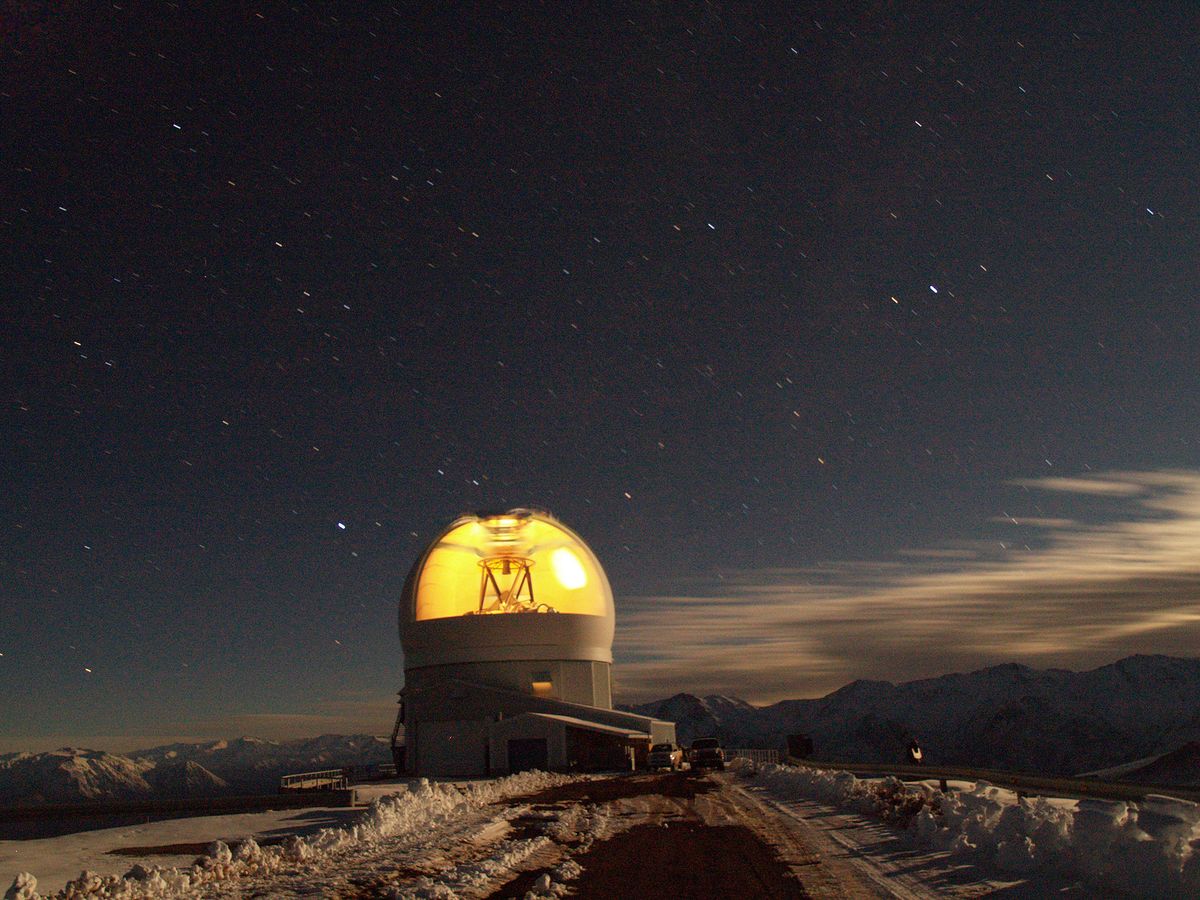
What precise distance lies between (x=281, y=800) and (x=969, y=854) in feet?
59.4

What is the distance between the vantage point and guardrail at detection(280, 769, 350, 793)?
44866mm

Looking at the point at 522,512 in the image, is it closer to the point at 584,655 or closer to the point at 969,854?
the point at 584,655

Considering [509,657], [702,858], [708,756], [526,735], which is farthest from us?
[509,657]

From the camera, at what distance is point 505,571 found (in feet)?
190

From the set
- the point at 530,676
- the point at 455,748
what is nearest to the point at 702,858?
the point at 455,748

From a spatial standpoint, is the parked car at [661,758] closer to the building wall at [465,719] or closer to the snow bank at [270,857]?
the building wall at [465,719]

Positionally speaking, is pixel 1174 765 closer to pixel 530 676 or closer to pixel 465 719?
pixel 530 676

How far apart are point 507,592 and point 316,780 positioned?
15.2 metres

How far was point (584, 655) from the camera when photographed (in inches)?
2167

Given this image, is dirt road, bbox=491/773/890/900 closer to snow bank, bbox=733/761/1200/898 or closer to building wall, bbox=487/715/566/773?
snow bank, bbox=733/761/1200/898

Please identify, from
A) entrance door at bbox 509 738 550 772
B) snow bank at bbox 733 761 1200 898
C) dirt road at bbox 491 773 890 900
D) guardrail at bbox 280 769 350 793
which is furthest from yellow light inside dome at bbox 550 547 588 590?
snow bank at bbox 733 761 1200 898

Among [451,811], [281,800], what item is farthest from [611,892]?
[281,800]

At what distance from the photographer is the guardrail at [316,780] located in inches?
1766

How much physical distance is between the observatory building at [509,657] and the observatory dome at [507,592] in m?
0.07
